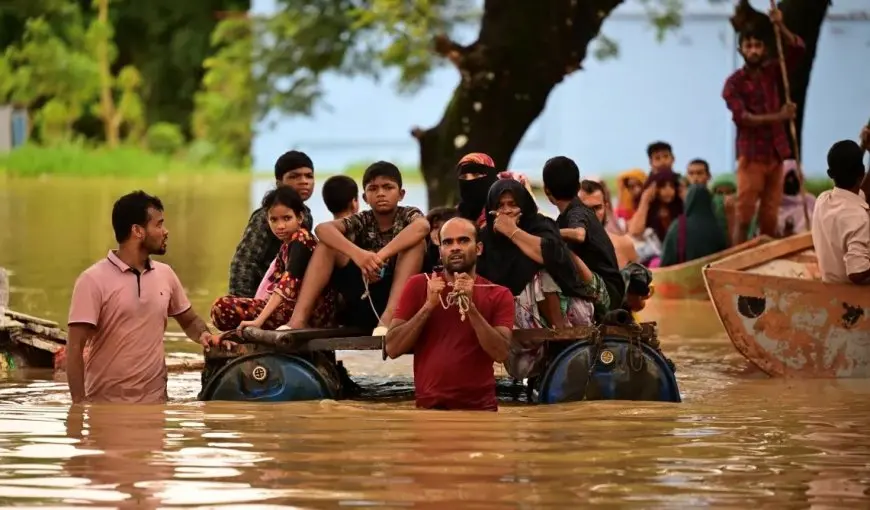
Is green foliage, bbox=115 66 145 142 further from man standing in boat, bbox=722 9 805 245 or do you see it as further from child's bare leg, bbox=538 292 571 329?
child's bare leg, bbox=538 292 571 329

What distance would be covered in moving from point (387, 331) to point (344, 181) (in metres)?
1.83

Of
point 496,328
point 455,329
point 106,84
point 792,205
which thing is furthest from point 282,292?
point 106,84

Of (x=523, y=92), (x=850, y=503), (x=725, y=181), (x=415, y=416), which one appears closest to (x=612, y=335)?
(x=415, y=416)

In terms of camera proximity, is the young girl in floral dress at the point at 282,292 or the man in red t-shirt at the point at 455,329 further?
the young girl in floral dress at the point at 282,292

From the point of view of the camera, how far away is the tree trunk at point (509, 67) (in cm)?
1981

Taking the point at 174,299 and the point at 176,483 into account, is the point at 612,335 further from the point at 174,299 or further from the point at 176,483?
the point at 176,483

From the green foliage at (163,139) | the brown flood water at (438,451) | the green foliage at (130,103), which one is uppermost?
the green foliage at (130,103)

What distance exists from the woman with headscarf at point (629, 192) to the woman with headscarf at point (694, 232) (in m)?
0.81

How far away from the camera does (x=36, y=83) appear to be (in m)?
56.7

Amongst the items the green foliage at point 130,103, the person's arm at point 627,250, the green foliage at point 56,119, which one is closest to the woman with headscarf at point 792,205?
the person's arm at point 627,250

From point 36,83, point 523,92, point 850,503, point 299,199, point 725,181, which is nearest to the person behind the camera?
point 850,503

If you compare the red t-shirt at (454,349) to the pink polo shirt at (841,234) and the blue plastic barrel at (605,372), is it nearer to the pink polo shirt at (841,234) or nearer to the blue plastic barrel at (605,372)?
the blue plastic barrel at (605,372)

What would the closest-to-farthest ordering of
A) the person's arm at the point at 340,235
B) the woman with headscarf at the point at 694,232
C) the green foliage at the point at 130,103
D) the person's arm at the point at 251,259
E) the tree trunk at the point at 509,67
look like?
the person's arm at the point at 340,235
the person's arm at the point at 251,259
the woman with headscarf at the point at 694,232
the tree trunk at the point at 509,67
the green foliage at the point at 130,103

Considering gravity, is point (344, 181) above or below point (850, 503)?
above
